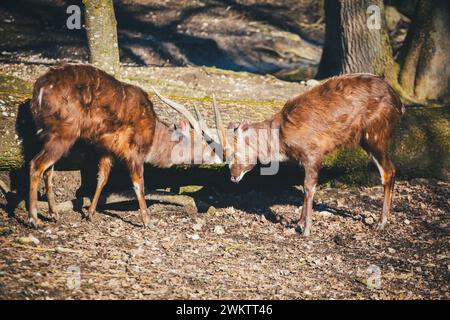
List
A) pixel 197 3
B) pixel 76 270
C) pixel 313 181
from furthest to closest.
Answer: pixel 197 3 < pixel 313 181 < pixel 76 270

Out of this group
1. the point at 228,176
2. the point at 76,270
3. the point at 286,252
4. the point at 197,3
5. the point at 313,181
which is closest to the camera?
the point at 76,270

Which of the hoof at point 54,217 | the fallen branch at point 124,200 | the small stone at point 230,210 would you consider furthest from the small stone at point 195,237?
the hoof at point 54,217

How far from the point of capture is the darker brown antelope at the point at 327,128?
7258mm

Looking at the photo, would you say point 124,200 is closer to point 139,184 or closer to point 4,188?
point 139,184

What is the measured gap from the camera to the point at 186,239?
6.74 metres

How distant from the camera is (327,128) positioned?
287 inches

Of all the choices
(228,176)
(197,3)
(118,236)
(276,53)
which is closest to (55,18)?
(197,3)

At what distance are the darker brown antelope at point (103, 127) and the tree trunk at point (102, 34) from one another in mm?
1614

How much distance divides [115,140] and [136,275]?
1.90 metres

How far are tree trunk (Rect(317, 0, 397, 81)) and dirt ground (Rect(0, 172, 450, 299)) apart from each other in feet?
8.49

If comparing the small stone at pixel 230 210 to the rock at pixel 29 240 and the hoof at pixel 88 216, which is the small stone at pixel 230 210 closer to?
the hoof at pixel 88 216

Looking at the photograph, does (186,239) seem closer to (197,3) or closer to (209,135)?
(209,135)

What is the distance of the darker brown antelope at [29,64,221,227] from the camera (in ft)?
20.9

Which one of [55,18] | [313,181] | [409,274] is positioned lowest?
[409,274]
